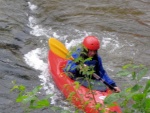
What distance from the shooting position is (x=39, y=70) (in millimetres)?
6922

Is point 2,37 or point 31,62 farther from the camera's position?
point 2,37

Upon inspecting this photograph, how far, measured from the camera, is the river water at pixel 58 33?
21.2ft

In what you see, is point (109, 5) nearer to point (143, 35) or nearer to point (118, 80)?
point (143, 35)

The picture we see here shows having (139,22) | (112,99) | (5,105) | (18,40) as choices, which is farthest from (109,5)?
(112,99)

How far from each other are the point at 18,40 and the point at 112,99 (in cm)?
604

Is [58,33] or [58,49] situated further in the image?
[58,33]

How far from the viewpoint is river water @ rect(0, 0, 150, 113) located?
21.2ft

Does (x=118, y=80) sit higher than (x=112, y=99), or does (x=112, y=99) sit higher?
(x=112, y=99)

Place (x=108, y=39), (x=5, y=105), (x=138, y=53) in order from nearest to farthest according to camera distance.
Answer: (x=5, y=105) → (x=138, y=53) → (x=108, y=39)

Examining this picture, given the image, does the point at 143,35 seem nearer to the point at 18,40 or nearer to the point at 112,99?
the point at 18,40

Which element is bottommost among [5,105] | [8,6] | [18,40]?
[5,105]

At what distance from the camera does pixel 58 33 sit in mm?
8898

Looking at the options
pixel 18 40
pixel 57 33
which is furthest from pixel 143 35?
pixel 18 40

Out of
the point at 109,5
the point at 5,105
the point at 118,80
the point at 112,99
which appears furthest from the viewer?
the point at 109,5
